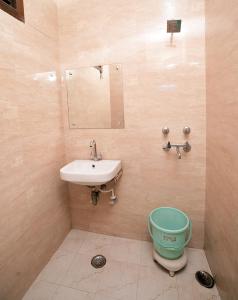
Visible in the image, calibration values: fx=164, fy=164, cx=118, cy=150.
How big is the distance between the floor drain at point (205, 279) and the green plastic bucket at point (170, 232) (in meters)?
0.18

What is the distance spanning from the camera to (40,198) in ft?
4.52

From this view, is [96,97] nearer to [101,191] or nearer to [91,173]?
[91,173]

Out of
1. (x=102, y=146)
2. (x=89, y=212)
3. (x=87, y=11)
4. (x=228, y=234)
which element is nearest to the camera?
(x=228, y=234)

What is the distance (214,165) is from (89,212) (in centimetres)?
129

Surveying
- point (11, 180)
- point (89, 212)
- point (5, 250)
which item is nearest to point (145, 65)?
point (11, 180)

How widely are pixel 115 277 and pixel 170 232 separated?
58 centimetres

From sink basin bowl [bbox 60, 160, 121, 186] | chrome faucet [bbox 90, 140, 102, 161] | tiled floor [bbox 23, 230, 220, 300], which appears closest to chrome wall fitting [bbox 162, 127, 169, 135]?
sink basin bowl [bbox 60, 160, 121, 186]

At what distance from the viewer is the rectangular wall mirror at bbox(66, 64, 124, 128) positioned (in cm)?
151

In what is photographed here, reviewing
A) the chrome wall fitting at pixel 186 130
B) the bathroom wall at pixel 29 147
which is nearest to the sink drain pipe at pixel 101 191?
the bathroom wall at pixel 29 147

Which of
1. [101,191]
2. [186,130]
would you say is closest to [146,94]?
[186,130]

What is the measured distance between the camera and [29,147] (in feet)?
4.14

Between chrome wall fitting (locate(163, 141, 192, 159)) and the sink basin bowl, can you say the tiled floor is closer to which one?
the sink basin bowl

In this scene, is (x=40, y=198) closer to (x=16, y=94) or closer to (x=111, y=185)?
(x=111, y=185)

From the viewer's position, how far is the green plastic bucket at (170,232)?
1249 millimetres
